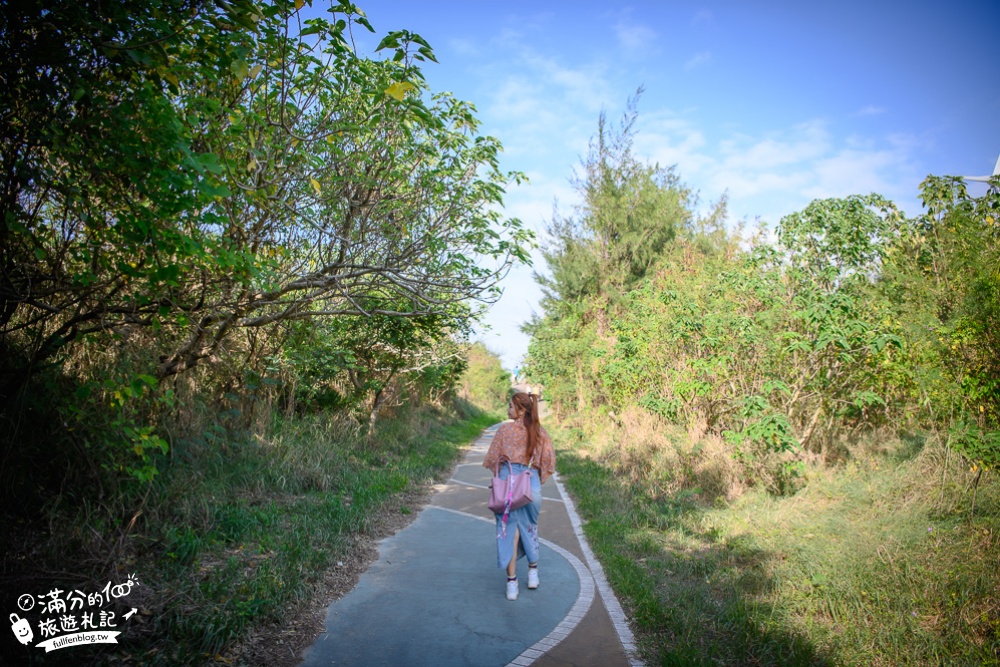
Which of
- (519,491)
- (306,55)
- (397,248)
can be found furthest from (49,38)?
(519,491)

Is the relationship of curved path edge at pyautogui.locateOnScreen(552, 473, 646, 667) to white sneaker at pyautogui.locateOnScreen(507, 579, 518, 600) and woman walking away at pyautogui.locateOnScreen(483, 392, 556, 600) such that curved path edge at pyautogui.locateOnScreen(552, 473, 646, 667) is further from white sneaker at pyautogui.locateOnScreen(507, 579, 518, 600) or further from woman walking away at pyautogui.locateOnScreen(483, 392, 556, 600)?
white sneaker at pyautogui.locateOnScreen(507, 579, 518, 600)

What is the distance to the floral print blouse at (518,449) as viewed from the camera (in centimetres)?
583

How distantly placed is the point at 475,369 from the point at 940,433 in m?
34.9

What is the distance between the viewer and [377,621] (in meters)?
4.85

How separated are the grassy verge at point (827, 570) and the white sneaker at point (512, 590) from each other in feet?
3.38

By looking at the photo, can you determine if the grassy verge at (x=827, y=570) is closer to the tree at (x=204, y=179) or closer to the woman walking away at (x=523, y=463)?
the woman walking away at (x=523, y=463)

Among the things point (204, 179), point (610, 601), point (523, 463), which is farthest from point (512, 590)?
point (204, 179)

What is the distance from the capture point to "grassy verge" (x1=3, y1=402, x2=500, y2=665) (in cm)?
403

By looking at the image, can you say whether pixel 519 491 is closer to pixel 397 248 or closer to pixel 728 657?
pixel 728 657

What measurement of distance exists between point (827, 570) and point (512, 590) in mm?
2935

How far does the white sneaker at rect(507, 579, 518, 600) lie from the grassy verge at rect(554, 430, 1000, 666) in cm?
103

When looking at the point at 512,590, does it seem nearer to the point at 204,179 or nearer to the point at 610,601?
the point at 610,601

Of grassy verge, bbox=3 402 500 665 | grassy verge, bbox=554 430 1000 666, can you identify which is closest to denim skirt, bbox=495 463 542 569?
grassy verge, bbox=554 430 1000 666

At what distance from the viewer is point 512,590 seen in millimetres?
5574
